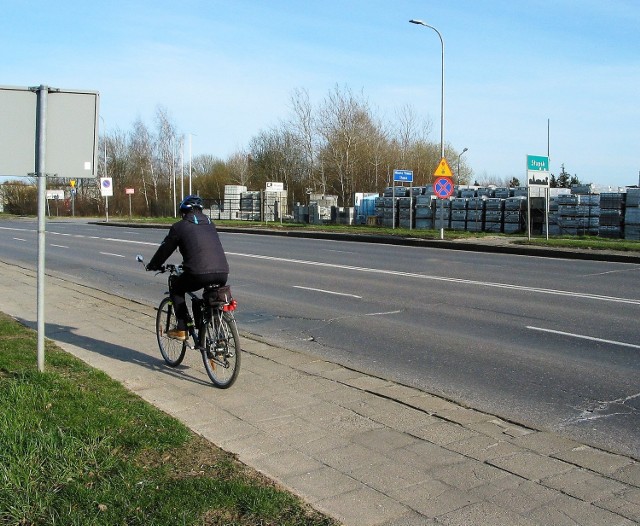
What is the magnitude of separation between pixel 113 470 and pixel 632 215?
26.4 m

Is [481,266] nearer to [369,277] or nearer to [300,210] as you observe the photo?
[369,277]

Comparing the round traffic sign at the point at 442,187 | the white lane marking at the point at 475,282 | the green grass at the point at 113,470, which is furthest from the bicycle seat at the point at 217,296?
the round traffic sign at the point at 442,187

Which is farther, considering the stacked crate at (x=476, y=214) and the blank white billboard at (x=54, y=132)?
the stacked crate at (x=476, y=214)

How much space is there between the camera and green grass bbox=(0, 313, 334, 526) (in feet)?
12.5

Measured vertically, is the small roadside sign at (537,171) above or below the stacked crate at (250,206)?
above

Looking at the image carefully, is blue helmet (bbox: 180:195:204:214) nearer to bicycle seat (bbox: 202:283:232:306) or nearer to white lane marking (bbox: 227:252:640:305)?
bicycle seat (bbox: 202:283:232:306)

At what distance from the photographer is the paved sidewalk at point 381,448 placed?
412 cm

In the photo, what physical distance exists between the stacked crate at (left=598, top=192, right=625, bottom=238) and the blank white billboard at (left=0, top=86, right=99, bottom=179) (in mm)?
24786

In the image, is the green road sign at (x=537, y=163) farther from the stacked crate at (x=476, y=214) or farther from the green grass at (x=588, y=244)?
the stacked crate at (x=476, y=214)

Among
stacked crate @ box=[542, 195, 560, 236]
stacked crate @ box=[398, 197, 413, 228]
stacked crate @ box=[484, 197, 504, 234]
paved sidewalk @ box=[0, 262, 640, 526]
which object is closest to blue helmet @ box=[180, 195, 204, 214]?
paved sidewalk @ box=[0, 262, 640, 526]

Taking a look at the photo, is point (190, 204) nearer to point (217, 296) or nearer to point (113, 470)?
point (217, 296)

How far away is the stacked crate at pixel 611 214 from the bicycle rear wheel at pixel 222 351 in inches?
954

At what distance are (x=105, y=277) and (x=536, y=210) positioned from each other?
66.0 ft

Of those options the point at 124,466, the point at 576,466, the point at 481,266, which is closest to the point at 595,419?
the point at 576,466
